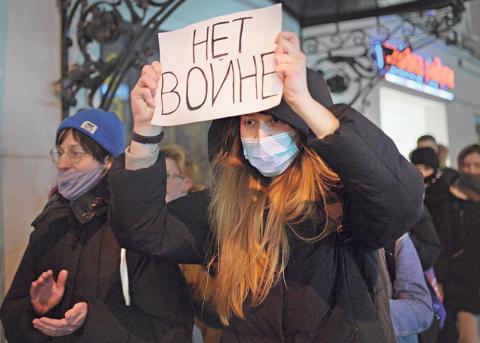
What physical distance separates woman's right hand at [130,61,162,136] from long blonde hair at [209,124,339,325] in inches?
10.0

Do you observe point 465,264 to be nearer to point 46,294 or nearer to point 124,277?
point 124,277

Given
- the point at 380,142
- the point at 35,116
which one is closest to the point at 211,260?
the point at 380,142

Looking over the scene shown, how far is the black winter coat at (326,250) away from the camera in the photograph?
1.01m

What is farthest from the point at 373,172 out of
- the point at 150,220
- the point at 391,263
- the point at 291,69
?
the point at 391,263

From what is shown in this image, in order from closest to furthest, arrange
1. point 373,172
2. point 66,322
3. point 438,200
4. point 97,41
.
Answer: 1. point 373,172
2. point 66,322
3. point 97,41
4. point 438,200

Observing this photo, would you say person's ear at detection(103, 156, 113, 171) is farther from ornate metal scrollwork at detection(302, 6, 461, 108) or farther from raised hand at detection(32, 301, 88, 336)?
ornate metal scrollwork at detection(302, 6, 461, 108)

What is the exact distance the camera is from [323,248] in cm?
118

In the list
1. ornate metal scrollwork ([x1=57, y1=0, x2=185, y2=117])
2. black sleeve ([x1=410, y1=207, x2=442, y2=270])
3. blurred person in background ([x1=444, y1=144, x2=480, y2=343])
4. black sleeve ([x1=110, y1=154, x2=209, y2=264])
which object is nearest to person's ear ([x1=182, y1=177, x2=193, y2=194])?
ornate metal scrollwork ([x1=57, y1=0, x2=185, y2=117])

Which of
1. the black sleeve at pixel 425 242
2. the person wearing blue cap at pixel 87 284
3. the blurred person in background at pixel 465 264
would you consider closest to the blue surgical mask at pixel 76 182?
the person wearing blue cap at pixel 87 284

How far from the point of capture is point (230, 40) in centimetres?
119

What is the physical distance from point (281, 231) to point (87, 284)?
67cm

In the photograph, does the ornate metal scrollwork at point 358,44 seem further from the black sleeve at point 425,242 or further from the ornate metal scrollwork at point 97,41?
the ornate metal scrollwork at point 97,41

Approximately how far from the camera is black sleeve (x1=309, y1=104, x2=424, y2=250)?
975 millimetres

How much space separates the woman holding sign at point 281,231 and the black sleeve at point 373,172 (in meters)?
0.01
